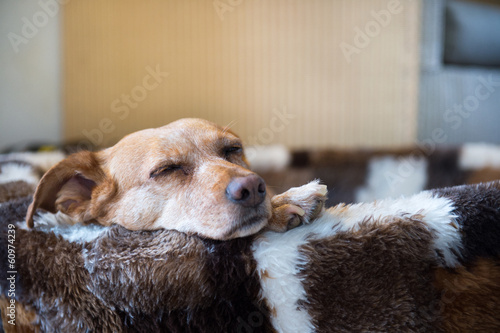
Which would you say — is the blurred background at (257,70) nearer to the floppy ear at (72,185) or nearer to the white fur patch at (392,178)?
the white fur patch at (392,178)

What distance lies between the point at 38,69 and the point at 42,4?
48 cm

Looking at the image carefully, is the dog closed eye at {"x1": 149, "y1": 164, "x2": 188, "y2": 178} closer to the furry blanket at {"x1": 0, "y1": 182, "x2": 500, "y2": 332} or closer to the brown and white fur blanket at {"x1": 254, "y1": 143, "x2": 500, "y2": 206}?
the furry blanket at {"x1": 0, "y1": 182, "x2": 500, "y2": 332}

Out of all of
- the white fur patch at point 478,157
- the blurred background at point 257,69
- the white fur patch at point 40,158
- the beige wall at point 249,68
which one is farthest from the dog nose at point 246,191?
the beige wall at point 249,68

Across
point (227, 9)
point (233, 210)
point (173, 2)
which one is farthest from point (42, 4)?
point (233, 210)

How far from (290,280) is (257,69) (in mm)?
2525

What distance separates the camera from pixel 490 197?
100cm

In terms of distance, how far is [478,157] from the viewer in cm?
233

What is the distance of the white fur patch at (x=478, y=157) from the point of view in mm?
2309

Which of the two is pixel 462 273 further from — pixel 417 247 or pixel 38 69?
pixel 38 69

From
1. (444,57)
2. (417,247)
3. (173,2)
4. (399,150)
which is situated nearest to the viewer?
(417,247)

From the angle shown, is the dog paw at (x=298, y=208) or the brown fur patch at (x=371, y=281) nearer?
the brown fur patch at (x=371, y=281)

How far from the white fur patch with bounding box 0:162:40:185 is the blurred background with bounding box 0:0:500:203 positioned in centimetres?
103

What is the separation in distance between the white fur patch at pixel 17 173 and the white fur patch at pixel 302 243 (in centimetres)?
119

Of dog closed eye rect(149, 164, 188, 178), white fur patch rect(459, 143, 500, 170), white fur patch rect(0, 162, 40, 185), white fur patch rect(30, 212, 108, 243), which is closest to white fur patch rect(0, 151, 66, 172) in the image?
white fur patch rect(0, 162, 40, 185)
